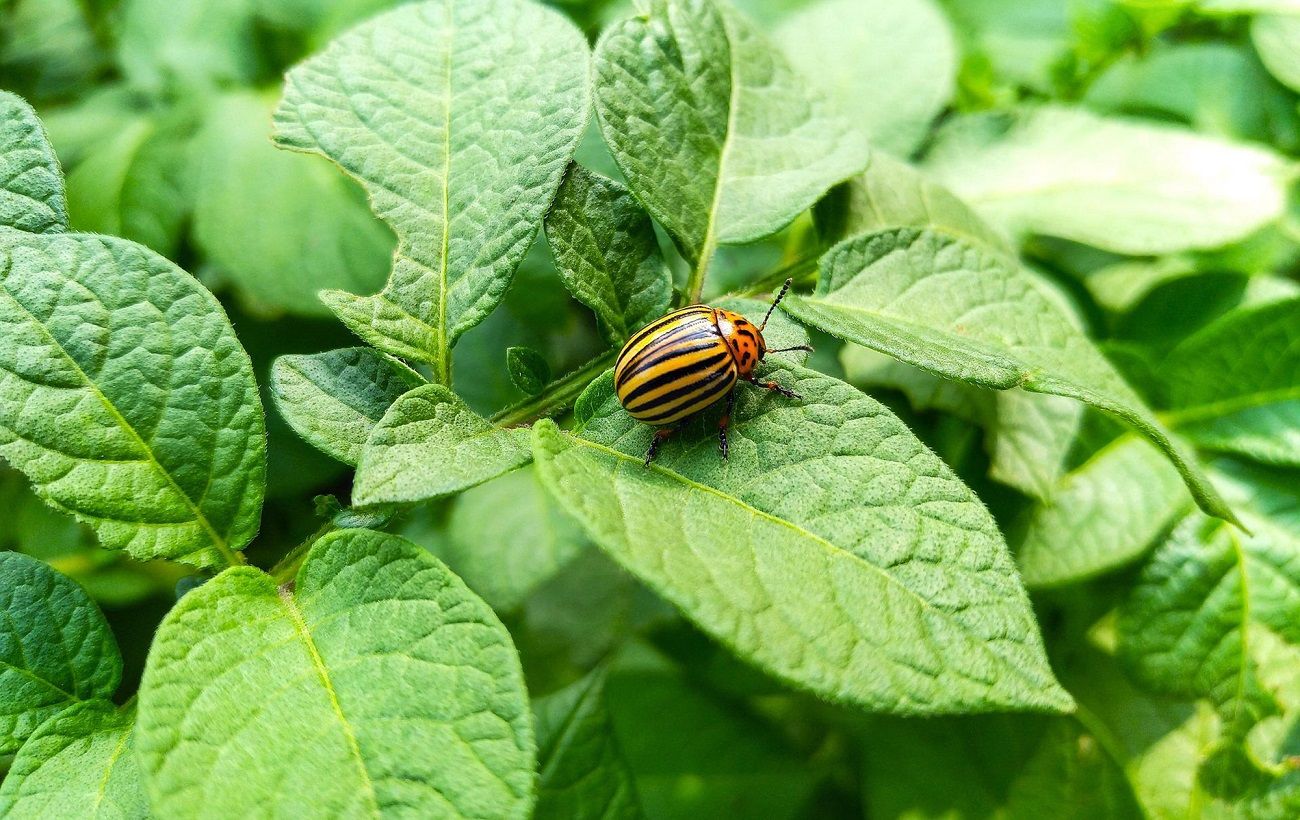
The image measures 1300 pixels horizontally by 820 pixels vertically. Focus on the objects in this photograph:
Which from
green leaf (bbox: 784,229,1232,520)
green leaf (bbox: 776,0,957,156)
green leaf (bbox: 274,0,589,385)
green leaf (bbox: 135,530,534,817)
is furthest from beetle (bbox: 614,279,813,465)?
green leaf (bbox: 776,0,957,156)

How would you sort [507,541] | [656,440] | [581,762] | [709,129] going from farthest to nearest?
[507,541] < [581,762] < [709,129] < [656,440]

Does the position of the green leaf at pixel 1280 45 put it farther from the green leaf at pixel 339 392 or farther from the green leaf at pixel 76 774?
the green leaf at pixel 76 774

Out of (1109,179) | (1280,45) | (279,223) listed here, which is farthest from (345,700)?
(1280,45)

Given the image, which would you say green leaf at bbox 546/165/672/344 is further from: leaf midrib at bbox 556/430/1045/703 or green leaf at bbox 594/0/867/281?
leaf midrib at bbox 556/430/1045/703

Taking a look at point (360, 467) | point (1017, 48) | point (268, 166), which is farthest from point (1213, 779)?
point (268, 166)

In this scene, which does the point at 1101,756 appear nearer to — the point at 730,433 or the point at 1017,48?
the point at 730,433

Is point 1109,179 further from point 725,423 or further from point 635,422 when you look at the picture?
point 635,422
